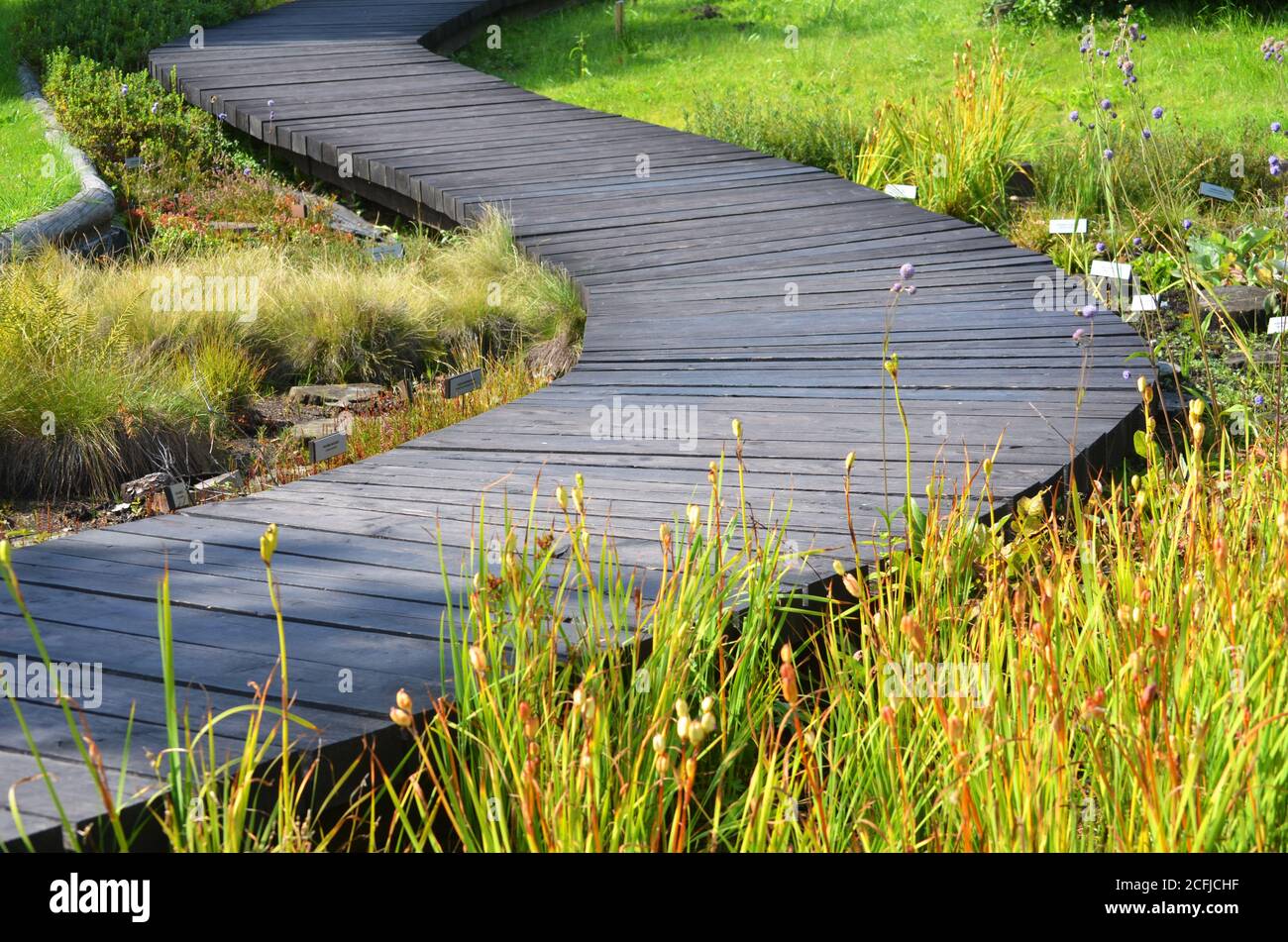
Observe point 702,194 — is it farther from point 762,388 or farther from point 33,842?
point 33,842

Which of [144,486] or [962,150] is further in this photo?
[962,150]

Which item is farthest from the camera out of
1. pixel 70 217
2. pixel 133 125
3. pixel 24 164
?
pixel 133 125

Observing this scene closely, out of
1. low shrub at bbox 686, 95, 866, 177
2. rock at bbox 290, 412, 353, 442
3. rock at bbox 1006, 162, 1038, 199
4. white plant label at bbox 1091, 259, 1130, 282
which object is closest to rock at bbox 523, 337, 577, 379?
rock at bbox 290, 412, 353, 442

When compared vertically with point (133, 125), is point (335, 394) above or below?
below

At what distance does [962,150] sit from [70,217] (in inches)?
225

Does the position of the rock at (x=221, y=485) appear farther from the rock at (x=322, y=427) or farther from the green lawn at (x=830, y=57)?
the green lawn at (x=830, y=57)

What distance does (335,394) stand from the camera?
705cm

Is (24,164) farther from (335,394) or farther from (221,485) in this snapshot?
(221,485)

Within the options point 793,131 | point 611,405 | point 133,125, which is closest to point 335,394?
point 611,405

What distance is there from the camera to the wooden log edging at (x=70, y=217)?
814cm

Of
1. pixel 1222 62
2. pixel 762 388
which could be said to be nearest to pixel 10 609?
pixel 762 388

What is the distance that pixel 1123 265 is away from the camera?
6.15m

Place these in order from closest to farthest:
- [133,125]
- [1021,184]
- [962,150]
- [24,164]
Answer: [962,150]
[1021,184]
[24,164]
[133,125]

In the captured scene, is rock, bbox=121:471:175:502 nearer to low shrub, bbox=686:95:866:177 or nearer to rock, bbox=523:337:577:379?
rock, bbox=523:337:577:379
